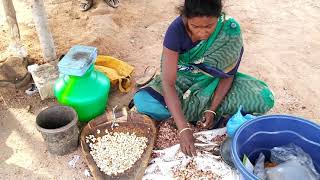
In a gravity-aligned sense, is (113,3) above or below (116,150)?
above

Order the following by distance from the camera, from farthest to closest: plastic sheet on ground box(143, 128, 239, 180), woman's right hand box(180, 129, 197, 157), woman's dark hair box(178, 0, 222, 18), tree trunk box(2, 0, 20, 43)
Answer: tree trunk box(2, 0, 20, 43), plastic sheet on ground box(143, 128, 239, 180), woman's right hand box(180, 129, 197, 157), woman's dark hair box(178, 0, 222, 18)

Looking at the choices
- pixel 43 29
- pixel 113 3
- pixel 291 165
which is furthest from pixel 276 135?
pixel 113 3

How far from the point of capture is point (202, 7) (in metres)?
1.89

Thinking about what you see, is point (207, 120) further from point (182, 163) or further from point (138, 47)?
point (138, 47)

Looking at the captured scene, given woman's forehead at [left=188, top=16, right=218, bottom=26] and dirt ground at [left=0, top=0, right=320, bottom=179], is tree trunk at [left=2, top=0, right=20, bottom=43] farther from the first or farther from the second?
woman's forehead at [left=188, top=16, right=218, bottom=26]

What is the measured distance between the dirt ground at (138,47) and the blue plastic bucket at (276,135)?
75cm

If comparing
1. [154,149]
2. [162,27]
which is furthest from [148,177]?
[162,27]

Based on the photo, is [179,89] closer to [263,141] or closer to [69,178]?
[263,141]

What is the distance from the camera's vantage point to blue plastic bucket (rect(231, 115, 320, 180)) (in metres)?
2.07

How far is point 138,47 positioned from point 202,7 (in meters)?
1.76


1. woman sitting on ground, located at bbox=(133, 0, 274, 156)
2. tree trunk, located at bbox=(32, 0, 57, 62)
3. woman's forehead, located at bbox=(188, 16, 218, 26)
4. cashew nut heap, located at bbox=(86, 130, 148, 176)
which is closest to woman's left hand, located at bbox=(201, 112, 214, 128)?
woman sitting on ground, located at bbox=(133, 0, 274, 156)

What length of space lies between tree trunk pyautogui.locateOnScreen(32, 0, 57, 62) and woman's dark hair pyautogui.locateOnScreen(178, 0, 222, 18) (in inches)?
57.0

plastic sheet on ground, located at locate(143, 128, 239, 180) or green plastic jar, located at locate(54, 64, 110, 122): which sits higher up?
green plastic jar, located at locate(54, 64, 110, 122)

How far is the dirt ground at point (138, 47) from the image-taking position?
8.45 feet
